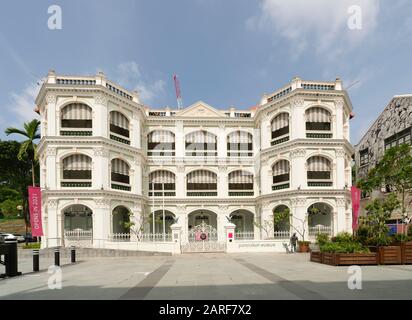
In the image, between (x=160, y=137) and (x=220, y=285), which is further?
(x=160, y=137)

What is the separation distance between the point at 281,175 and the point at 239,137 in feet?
22.9

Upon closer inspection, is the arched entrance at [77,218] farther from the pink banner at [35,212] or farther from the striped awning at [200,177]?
the striped awning at [200,177]

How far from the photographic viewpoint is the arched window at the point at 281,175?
→ 103 ft

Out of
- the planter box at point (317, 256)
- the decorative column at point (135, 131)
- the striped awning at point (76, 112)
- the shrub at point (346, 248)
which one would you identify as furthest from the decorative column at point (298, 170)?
the striped awning at point (76, 112)

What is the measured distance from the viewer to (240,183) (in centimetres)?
3641

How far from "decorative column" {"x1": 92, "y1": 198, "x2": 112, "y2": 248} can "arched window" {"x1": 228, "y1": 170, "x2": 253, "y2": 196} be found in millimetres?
13337

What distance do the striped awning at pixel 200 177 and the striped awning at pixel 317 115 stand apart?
11.4 m

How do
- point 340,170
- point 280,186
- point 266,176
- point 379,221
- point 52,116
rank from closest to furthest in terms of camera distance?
point 379,221 → point 52,116 → point 340,170 → point 280,186 → point 266,176

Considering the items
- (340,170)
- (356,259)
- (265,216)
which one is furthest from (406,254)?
(265,216)

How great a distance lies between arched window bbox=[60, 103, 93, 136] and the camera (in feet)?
93.9

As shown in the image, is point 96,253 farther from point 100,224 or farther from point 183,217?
point 183,217

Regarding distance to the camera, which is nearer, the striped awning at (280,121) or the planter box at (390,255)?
the planter box at (390,255)

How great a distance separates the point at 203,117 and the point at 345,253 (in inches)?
919
